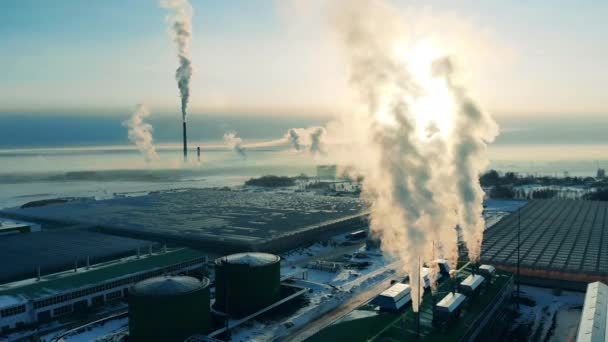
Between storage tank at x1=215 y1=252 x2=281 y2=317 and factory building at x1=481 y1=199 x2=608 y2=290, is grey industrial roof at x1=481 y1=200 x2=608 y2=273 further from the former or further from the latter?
storage tank at x1=215 y1=252 x2=281 y2=317

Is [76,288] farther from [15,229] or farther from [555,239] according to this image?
[555,239]

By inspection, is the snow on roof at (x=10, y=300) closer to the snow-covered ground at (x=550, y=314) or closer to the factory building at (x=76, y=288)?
the factory building at (x=76, y=288)

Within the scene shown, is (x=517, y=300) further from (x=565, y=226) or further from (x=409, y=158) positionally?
(x=565, y=226)

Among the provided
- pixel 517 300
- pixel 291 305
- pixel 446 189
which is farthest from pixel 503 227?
pixel 291 305

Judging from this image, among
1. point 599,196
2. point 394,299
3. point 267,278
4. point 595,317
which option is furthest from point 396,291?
point 599,196

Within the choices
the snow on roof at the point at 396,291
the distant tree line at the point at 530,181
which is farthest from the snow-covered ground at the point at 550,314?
the distant tree line at the point at 530,181

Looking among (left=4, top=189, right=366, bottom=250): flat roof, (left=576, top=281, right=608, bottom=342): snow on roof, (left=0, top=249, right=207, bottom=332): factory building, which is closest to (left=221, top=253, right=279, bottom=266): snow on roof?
(left=0, top=249, right=207, bottom=332): factory building

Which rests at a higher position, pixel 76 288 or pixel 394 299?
pixel 394 299
